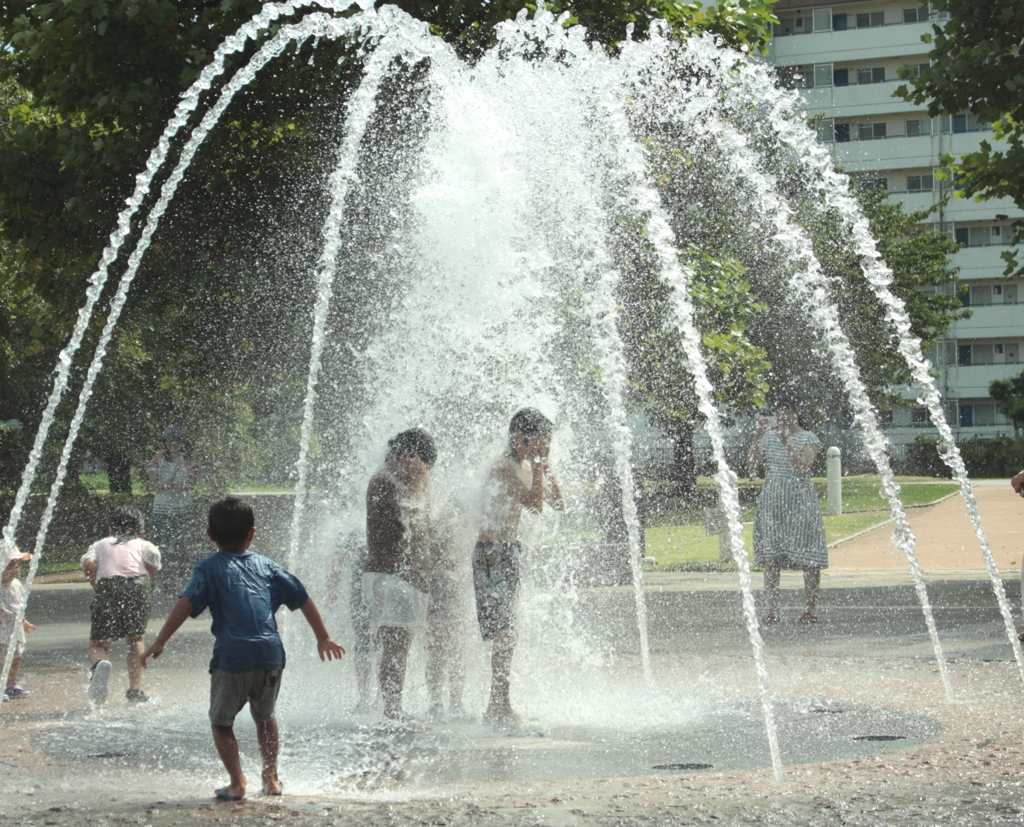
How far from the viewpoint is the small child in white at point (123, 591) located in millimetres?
7469

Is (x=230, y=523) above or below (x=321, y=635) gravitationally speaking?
above

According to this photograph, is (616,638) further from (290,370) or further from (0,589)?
(290,370)

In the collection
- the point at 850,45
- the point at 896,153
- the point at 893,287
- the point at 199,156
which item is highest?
the point at 850,45

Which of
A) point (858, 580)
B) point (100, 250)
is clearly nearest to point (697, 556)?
point (858, 580)

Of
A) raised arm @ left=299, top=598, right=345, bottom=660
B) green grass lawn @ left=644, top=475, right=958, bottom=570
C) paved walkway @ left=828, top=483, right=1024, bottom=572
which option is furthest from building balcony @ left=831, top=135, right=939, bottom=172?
raised arm @ left=299, top=598, right=345, bottom=660

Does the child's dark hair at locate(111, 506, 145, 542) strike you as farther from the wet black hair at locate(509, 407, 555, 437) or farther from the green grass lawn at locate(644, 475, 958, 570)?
the green grass lawn at locate(644, 475, 958, 570)

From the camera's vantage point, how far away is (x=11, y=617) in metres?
7.69

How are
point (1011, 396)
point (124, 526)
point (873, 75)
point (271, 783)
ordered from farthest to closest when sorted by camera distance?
point (873, 75), point (1011, 396), point (124, 526), point (271, 783)

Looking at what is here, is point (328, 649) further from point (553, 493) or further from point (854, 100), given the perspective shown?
point (854, 100)

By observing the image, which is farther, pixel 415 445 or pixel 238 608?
pixel 415 445

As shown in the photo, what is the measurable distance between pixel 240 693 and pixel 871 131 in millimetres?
61495

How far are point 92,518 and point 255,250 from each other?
13555 millimetres

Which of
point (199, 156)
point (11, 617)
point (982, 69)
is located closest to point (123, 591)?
point (11, 617)

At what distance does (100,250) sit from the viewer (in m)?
12.6
